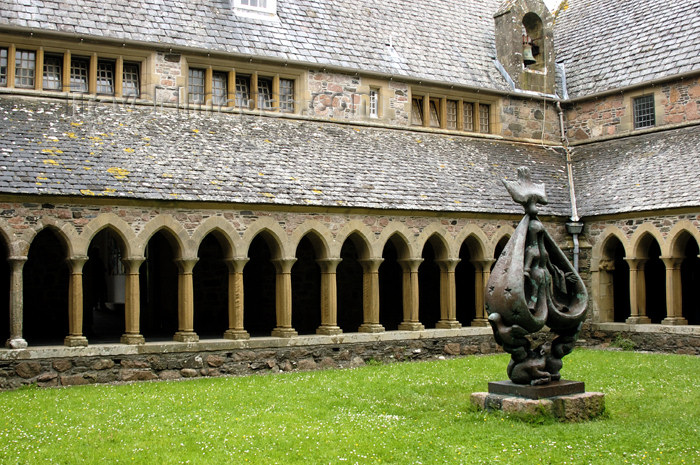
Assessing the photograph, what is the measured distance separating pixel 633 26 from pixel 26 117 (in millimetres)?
14583

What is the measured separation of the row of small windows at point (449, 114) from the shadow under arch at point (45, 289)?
8.37 metres

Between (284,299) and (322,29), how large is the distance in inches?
264

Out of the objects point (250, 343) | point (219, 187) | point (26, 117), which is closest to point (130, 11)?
point (26, 117)

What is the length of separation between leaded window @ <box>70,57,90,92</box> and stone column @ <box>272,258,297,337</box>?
4.97m

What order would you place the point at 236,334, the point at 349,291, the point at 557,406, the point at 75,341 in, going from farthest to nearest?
the point at 349,291 → the point at 236,334 → the point at 75,341 → the point at 557,406

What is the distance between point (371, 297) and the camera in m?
18.0

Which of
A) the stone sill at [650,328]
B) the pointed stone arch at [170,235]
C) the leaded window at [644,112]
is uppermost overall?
the leaded window at [644,112]

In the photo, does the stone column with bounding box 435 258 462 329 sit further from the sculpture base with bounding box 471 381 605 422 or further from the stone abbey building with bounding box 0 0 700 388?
the sculpture base with bounding box 471 381 605 422

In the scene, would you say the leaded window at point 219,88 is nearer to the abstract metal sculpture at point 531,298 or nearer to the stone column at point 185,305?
the stone column at point 185,305

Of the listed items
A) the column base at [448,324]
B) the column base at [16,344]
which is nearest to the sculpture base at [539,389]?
the column base at [16,344]

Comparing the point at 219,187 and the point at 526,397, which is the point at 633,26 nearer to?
the point at 219,187

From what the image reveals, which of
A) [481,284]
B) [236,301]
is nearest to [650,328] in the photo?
[481,284]

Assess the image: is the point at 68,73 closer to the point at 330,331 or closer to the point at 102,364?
the point at 102,364

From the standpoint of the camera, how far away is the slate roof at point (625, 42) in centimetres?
2092
